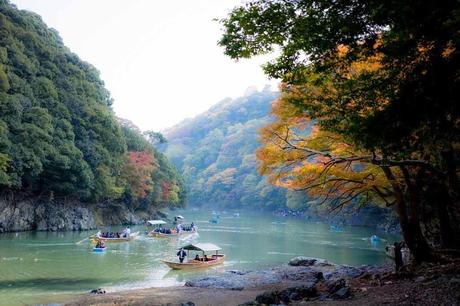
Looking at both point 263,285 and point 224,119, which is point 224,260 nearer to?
point 263,285

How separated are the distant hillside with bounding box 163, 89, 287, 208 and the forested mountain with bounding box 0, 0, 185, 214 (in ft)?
147

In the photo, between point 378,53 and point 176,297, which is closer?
point 378,53

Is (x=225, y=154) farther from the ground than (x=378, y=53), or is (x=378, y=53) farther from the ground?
(x=225, y=154)

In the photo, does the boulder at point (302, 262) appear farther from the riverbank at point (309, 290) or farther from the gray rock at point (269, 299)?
the gray rock at point (269, 299)

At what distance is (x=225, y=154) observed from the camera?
117 m

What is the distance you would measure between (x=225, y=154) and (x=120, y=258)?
8945 centimetres

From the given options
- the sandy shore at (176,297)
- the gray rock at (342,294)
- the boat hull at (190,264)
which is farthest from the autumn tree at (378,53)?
the boat hull at (190,264)

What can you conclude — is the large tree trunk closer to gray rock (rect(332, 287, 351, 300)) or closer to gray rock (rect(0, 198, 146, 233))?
gray rock (rect(332, 287, 351, 300))

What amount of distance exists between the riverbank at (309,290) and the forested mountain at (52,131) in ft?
74.2

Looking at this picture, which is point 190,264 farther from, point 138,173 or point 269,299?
point 138,173

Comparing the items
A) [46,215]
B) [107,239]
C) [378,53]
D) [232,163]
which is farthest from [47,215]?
[232,163]

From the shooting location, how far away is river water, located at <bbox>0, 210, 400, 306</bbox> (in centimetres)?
1880

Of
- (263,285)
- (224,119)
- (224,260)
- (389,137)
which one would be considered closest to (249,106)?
(224,119)

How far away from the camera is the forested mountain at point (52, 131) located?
35719mm
